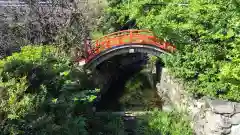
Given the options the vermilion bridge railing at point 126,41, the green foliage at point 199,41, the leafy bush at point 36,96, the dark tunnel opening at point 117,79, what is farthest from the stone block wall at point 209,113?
the leafy bush at point 36,96

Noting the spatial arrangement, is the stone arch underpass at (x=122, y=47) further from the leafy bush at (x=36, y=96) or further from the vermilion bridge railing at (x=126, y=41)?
the leafy bush at (x=36, y=96)

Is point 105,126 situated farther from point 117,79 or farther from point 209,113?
point 117,79

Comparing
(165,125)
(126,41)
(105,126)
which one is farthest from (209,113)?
(126,41)

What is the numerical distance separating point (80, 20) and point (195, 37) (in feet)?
18.5

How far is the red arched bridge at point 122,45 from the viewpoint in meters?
16.1

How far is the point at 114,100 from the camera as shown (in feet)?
58.6

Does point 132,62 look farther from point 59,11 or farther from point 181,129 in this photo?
point 181,129

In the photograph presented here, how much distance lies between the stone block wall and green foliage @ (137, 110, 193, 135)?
0.36m

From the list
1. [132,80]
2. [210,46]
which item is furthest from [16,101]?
[132,80]

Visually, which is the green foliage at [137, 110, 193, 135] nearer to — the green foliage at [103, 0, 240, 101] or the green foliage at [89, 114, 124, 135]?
the green foliage at [89, 114, 124, 135]

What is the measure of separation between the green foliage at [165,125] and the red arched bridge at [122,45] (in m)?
3.78

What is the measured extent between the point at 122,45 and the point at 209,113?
6.47 m

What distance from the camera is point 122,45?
16.3 metres

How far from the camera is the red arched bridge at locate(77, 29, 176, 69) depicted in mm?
16062
